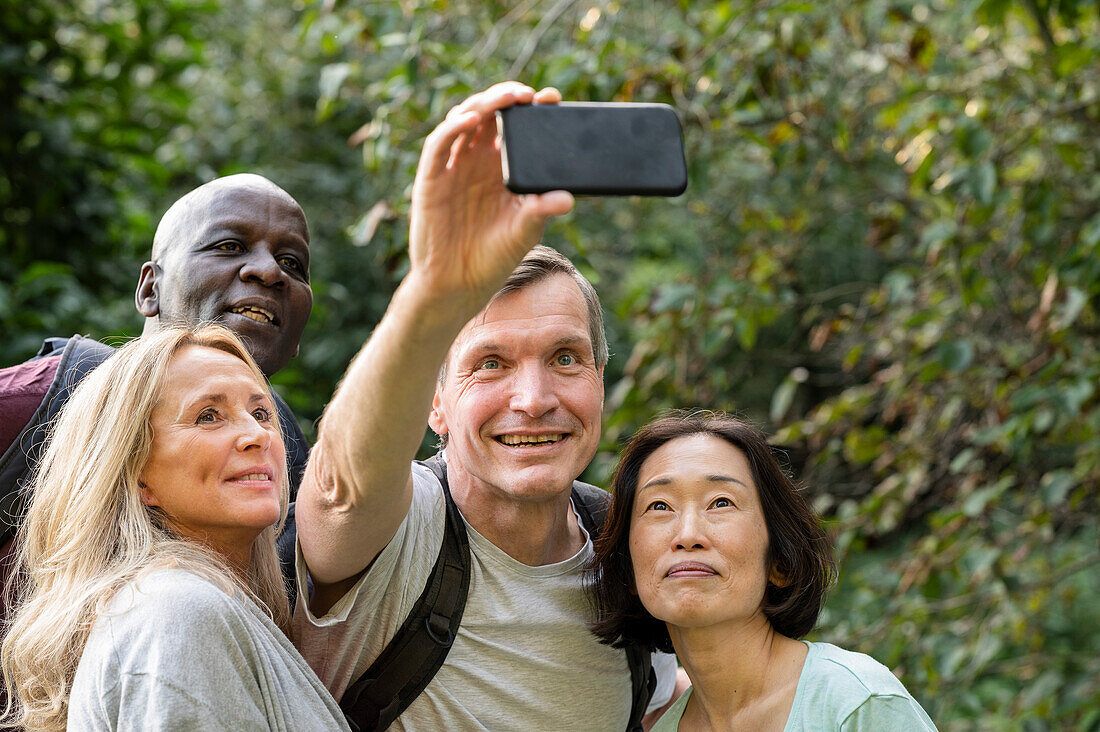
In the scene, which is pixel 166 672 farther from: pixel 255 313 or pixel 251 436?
pixel 255 313

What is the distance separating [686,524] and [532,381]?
0.41 m

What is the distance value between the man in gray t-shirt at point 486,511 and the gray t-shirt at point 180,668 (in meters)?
0.25

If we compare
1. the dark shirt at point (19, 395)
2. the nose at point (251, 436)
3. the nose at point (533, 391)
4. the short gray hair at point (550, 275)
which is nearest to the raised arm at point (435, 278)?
the nose at point (251, 436)

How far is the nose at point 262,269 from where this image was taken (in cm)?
225

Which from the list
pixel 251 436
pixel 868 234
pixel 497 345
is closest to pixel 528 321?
pixel 497 345

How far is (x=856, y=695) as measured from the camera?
1.88 metres

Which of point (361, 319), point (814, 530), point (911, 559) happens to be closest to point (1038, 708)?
point (911, 559)

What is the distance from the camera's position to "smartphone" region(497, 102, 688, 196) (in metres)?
1.41

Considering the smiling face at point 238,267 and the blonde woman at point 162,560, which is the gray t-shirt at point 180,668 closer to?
the blonde woman at point 162,560

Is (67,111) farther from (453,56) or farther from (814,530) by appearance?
(814,530)

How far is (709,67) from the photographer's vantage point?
150 inches

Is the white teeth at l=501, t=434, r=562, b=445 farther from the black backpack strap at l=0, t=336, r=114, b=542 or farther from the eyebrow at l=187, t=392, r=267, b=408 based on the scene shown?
the black backpack strap at l=0, t=336, r=114, b=542

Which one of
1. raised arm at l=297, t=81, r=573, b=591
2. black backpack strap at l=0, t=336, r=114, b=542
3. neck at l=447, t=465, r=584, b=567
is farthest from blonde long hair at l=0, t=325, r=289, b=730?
neck at l=447, t=465, r=584, b=567

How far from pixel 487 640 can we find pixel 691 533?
0.45 meters
